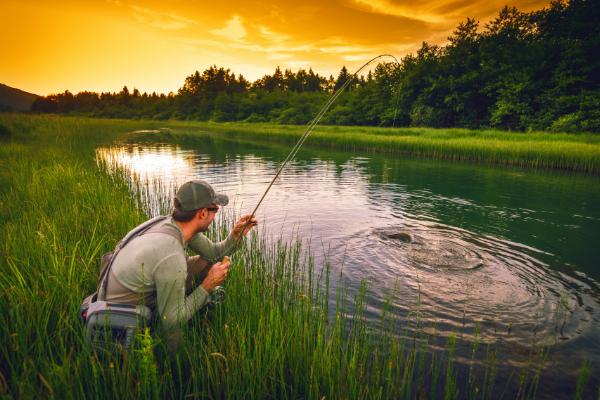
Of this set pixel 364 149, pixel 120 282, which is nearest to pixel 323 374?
pixel 120 282

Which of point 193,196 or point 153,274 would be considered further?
point 193,196

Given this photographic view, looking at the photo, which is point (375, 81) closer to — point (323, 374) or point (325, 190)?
point (325, 190)

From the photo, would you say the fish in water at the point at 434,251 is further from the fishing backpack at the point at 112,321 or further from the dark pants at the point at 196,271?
the fishing backpack at the point at 112,321

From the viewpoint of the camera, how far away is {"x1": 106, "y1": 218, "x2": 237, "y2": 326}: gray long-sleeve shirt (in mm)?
2523

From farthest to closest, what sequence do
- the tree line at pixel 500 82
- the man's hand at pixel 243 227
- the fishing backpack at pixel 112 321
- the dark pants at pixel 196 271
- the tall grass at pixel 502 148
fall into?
the tree line at pixel 500 82
the tall grass at pixel 502 148
the man's hand at pixel 243 227
the dark pants at pixel 196 271
the fishing backpack at pixel 112 321

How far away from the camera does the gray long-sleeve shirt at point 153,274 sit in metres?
2.52

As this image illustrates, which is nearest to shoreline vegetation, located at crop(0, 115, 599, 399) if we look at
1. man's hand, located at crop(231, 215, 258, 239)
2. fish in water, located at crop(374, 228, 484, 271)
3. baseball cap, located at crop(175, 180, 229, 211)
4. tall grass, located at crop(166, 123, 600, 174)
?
man's hand, located at crop(231, 215, 258, 239)

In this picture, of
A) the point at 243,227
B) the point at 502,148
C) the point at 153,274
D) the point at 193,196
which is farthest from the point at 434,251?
the point at 502,148

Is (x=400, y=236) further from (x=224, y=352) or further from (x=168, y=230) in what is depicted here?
(x=168, y=230)

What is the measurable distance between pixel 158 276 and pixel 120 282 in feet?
1.02

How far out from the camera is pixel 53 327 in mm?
2932

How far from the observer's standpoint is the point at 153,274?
255 centimetres

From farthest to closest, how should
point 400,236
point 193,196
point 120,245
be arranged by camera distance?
point 400,236
point 193,196
point 120,245

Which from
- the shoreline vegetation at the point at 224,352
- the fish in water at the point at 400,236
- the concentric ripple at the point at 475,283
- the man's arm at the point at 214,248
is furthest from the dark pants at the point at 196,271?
the fish in water at the point at 400,236
